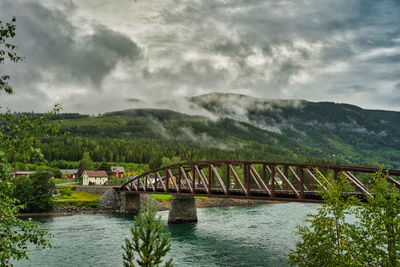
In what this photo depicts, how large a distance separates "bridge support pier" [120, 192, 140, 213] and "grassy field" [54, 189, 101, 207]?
7799mm

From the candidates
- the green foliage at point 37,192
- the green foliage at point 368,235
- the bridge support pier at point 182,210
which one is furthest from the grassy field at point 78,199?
the green foliage at point 368,235

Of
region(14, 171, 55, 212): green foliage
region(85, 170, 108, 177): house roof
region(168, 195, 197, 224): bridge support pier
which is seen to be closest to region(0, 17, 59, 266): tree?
region(168, 195, 197, 224): bridge support pier

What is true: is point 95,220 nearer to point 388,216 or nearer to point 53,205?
point 53,205

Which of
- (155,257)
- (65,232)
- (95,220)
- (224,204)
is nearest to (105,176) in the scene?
(224,204)

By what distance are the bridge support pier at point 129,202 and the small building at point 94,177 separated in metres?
53.4

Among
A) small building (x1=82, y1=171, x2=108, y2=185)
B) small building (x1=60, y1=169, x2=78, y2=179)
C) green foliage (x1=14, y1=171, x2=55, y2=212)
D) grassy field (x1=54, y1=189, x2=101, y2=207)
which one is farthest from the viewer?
small building (x1=60, y1=169, x2=78, y2=179)

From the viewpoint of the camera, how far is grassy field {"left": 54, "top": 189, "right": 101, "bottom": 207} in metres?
86.6

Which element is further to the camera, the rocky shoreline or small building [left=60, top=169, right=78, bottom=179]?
small building [left=60, top=169, right=78, bottom=179]

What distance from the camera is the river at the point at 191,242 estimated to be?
3912 centimetres

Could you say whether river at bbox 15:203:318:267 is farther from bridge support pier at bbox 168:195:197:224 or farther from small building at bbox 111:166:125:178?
small building at bbox 111:166:125:178

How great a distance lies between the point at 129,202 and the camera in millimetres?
90750

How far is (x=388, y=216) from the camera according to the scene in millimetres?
19375

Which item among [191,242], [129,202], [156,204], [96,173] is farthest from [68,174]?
[191,242]

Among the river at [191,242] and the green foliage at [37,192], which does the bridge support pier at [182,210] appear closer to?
the river at [191,242]
